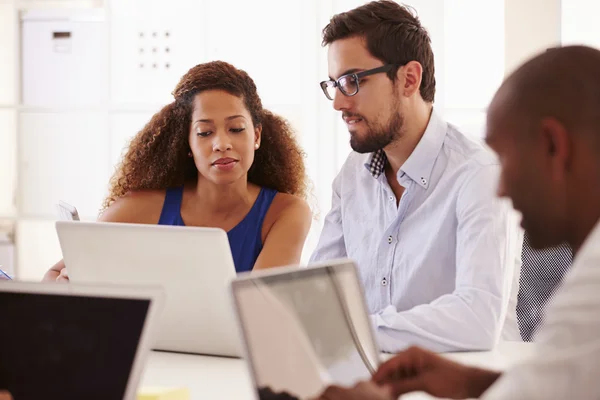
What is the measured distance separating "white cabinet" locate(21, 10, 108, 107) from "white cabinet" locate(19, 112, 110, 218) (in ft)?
0.31

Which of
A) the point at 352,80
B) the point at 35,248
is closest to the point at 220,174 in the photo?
the point at 352,80

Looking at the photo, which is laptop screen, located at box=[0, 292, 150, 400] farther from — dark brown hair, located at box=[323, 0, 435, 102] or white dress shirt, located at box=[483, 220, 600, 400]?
dark brown hair, located at box=[323, 0, 435, 102]

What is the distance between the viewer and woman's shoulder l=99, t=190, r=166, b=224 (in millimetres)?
2402

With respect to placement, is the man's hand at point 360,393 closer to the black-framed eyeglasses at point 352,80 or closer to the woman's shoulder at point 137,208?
the black-framed eyeglasses at point 352,80

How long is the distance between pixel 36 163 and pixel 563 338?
361 centimetres

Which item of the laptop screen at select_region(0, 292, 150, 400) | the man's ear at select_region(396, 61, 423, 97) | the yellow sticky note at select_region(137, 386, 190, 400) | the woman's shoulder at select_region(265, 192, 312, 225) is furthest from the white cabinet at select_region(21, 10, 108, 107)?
the laptop screen at select_region(0, 292, 150, 400)

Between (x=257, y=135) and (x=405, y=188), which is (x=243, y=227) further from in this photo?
(x=405, y=188)

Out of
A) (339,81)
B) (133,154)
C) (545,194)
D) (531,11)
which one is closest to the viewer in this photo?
(545,194)

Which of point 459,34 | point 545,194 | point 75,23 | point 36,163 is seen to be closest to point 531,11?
point 459,34

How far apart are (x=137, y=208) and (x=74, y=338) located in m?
1.44

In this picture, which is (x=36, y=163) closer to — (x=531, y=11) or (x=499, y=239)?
(x=531, y=11)

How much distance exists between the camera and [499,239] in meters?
1.75

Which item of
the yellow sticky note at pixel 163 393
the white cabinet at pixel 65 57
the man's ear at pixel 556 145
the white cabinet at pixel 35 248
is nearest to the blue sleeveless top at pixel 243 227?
the yellow sticky note at pixel 163 393

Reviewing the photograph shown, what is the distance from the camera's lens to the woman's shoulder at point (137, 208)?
240cm
